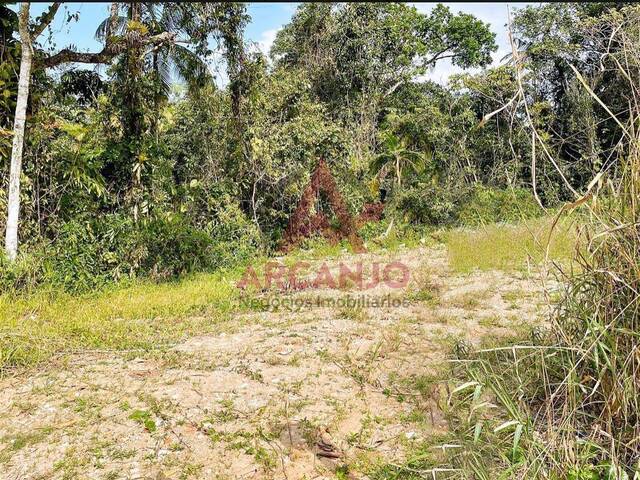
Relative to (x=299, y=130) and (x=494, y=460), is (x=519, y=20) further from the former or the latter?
(x=494, y=460)

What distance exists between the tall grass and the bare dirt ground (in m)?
0.71

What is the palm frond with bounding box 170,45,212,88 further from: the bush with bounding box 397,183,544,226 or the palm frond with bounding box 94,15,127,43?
the bush with bounding box 397,183,544,226

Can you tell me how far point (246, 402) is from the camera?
9.43ft

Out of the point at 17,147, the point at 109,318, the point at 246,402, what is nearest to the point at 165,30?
the point at 17,147

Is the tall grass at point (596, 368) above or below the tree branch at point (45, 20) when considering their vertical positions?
below

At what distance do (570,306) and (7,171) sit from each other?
586 cm

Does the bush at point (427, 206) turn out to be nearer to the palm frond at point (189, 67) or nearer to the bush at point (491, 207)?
the bush at point (491, 207)

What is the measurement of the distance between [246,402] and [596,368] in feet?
6.14

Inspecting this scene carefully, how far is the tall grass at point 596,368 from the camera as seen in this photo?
1.70 m

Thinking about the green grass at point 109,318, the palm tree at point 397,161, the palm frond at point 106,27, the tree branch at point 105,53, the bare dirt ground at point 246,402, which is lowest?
the bare dirt ground at point 246,402

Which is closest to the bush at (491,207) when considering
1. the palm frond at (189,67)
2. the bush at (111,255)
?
the bush at (111,255)

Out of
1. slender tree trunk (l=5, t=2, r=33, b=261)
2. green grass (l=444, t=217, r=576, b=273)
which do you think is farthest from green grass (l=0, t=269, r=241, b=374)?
green grass (l=444, t=217, r=576, b=273)

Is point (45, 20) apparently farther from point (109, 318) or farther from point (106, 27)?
point (109, 318)

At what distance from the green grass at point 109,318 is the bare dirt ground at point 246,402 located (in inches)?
9.8
